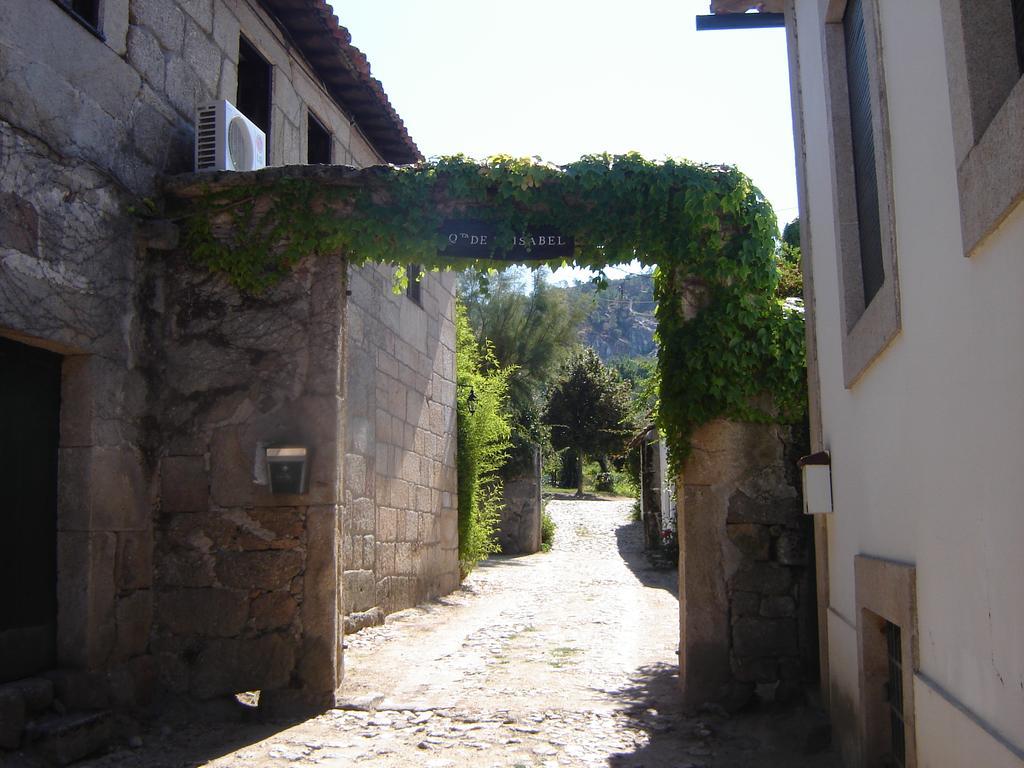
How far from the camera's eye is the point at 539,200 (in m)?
5.47

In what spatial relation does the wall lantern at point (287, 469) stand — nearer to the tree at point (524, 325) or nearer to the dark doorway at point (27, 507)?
the dark doorway at point (27, 507)

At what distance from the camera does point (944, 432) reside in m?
2.62

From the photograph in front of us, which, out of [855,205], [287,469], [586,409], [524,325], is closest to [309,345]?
[287,469]

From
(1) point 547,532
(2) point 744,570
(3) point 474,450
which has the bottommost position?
(1) point 547,532

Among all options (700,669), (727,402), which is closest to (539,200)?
(727,402)

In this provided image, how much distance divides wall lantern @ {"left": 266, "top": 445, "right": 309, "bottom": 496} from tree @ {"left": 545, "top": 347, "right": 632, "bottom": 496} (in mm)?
23087

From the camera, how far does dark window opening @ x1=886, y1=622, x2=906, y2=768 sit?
3.37 m

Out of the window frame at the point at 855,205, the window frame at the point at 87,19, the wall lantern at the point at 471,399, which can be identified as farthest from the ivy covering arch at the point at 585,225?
the wall lantern at the point at 471,399

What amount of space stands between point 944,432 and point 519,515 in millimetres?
13349

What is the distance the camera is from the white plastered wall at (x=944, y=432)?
2.10m

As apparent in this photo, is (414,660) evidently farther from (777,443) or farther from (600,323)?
(600,323)

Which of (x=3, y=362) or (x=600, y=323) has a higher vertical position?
(x=600, y=323)

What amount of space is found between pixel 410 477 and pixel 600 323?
8797cm

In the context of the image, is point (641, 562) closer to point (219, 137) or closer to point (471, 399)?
point (471, 399)
